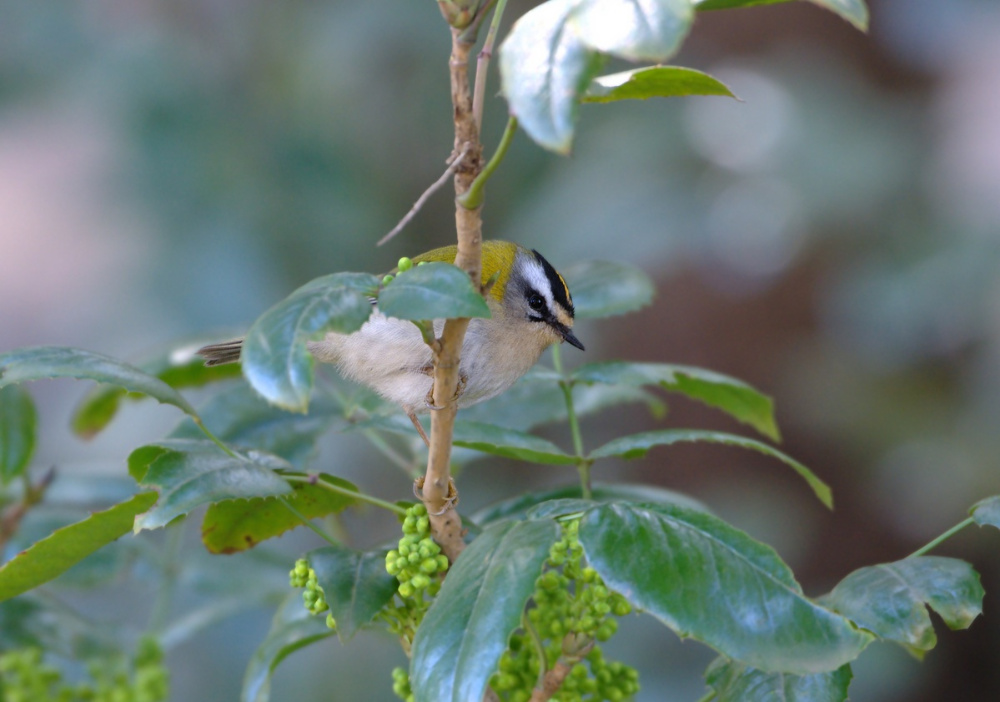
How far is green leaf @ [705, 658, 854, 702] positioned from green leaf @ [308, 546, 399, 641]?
349 mm

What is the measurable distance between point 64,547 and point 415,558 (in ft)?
1.23

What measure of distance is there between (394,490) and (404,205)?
106cm

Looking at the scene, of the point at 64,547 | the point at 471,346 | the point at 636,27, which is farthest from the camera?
the point at 471,346

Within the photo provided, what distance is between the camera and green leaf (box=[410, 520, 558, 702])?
0.82 m

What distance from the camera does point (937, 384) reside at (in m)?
2.98

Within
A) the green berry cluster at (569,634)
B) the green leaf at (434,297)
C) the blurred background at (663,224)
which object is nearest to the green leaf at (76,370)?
the green leaf at (434,297)

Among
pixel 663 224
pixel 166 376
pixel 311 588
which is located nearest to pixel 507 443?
pixel 311 588

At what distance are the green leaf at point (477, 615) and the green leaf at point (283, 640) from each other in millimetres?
371

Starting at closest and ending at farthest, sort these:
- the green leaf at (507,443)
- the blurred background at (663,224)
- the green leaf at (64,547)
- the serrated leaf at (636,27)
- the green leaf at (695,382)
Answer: the serrated leaf at (636,27), the green leaf at (64,547), the green leaf at (507,443), the green leaf at (695,382), the blurred background at (663,224)

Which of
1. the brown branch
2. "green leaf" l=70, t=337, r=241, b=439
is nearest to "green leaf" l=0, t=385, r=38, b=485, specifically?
"green leaf" l=70, t=337, r=241, b=439

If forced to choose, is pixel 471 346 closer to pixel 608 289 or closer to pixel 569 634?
pixel 608 289

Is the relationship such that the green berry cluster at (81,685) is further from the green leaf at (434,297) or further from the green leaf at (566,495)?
the green leaf at (434,297)

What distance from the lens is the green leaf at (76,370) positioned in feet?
3.11

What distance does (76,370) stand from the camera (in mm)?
951
